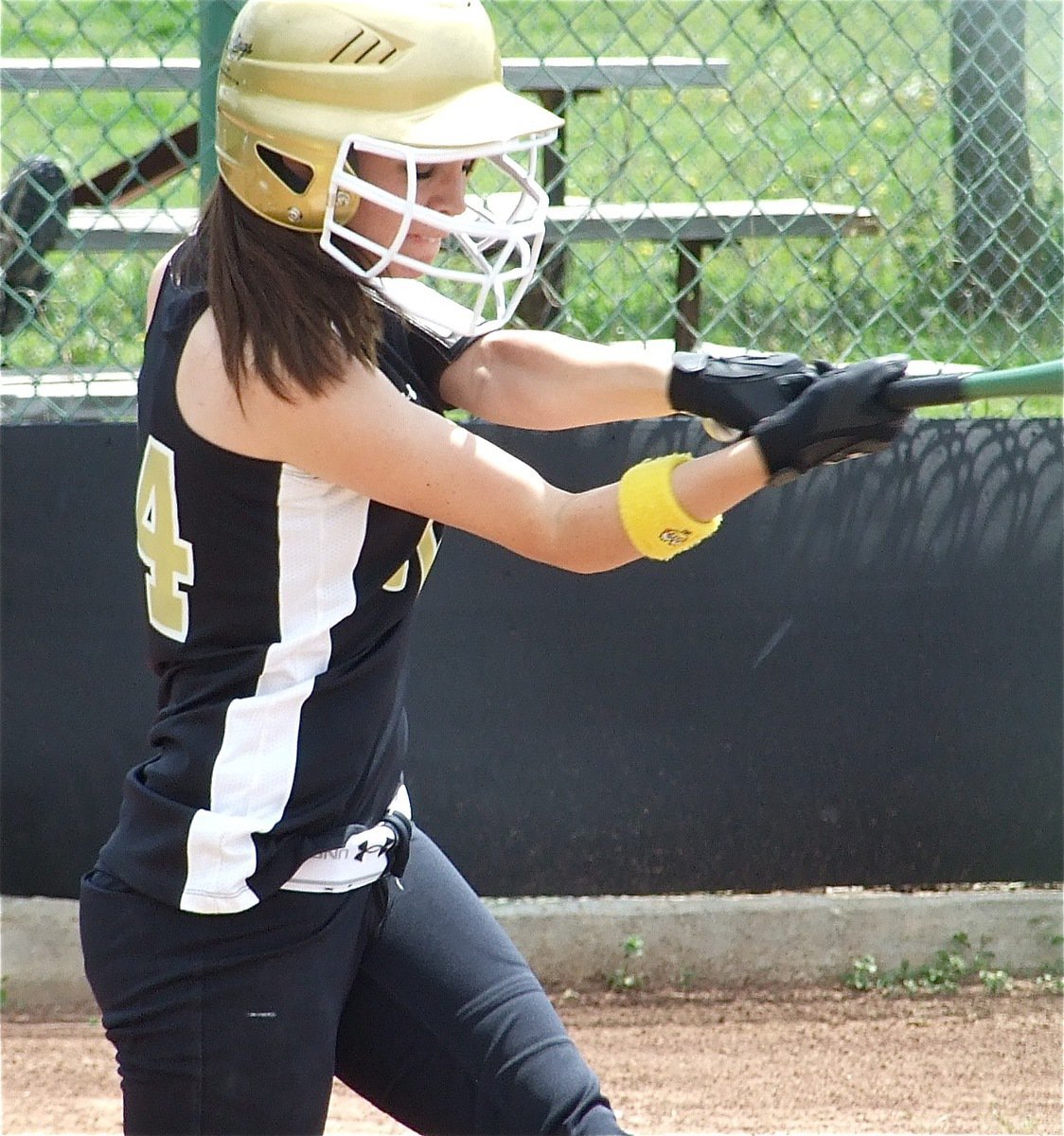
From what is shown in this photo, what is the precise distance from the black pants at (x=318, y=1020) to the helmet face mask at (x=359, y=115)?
785 mm

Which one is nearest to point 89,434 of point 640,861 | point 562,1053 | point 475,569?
point 475,569

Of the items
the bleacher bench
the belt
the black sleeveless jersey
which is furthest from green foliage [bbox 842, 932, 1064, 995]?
the black sleeveless jersey

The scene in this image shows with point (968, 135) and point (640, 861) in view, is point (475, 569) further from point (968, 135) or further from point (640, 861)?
point (968, 135)

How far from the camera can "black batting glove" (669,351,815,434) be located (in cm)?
206

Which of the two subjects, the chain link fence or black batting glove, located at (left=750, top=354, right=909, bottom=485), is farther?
the chain link fence

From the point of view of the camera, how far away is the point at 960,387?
1846mm

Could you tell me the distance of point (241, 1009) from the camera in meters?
1.81

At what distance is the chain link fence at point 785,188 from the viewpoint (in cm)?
386

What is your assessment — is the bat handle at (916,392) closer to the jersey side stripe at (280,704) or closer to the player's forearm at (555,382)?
the player's forearm at (555,382)

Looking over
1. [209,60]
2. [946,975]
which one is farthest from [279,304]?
[946,975]

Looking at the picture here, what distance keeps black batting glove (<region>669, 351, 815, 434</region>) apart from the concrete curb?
1874mm

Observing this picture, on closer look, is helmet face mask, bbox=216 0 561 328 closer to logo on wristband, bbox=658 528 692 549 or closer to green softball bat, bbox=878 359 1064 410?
logo on wristband, bbox=658 528 692 549

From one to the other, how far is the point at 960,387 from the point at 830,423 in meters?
0.17

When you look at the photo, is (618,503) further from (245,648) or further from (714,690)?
(714,690)
